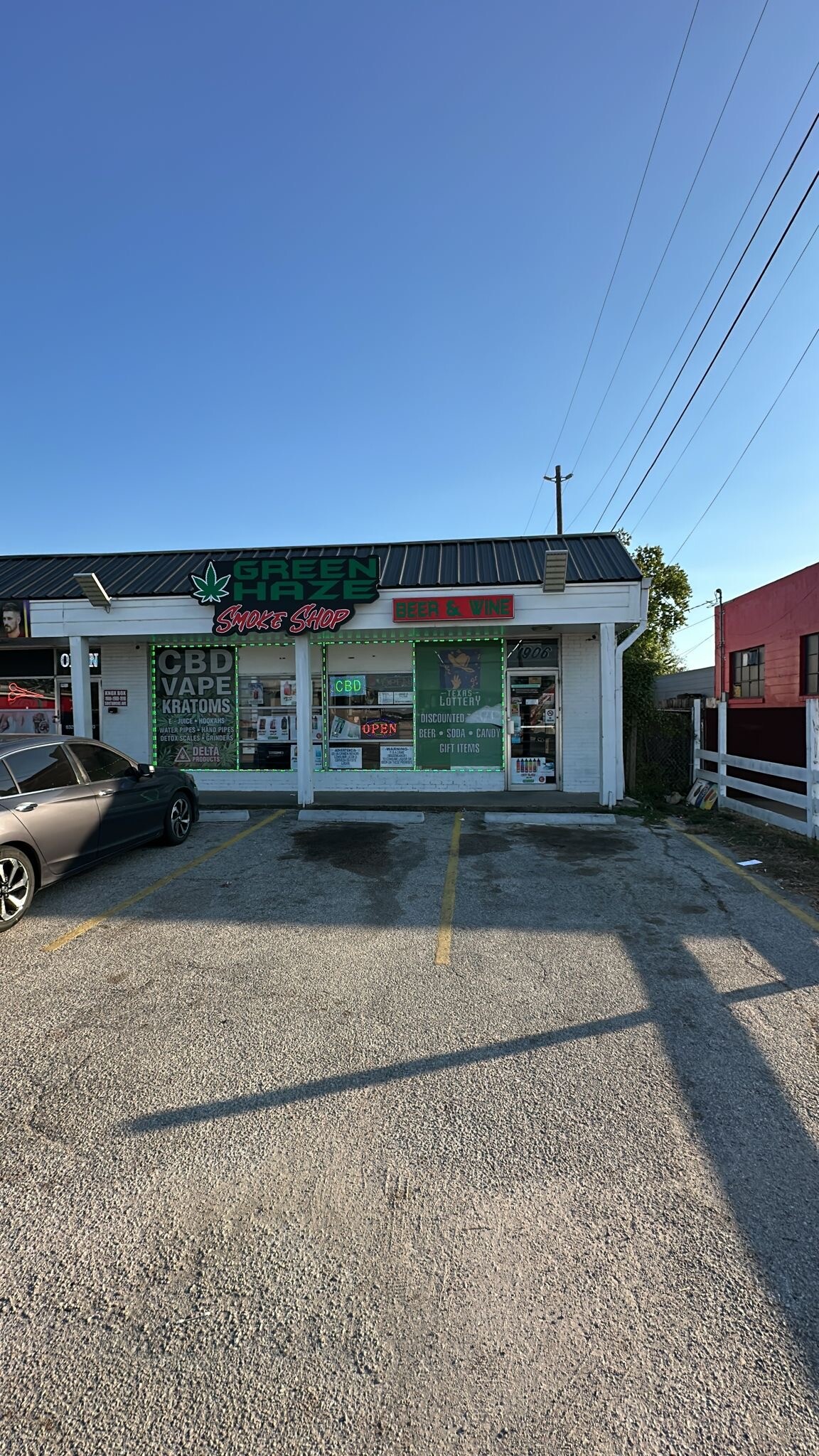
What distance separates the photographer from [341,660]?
13336 mm

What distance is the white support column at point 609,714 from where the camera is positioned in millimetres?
11305

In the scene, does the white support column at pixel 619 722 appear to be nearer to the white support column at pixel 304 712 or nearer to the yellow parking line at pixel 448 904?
the yellow parking line at pixel 448 904

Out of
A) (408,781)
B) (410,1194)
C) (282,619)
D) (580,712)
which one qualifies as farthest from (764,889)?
(282,619)

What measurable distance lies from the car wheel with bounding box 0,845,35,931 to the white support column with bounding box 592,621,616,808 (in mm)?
8496

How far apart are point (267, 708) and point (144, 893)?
289 inches

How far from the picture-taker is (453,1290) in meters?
2.19

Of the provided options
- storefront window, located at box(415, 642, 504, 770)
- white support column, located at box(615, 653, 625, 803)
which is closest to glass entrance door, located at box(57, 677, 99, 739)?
storefront window, located at box(415, 642, 504, 770)

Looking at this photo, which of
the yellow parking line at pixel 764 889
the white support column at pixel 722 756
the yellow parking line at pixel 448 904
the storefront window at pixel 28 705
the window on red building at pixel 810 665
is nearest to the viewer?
the yellow parking line at pixel 448 904

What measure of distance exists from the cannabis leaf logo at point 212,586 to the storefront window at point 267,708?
192 centimetres

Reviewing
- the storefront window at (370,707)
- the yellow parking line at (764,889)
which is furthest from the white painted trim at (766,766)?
the storefront window at (370,707)

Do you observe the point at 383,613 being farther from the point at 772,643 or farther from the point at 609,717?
the point at 772,643

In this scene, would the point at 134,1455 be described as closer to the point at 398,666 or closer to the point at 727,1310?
the point at 727,1310

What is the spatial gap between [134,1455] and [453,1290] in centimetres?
96

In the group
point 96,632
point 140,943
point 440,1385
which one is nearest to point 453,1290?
point 440,1385
